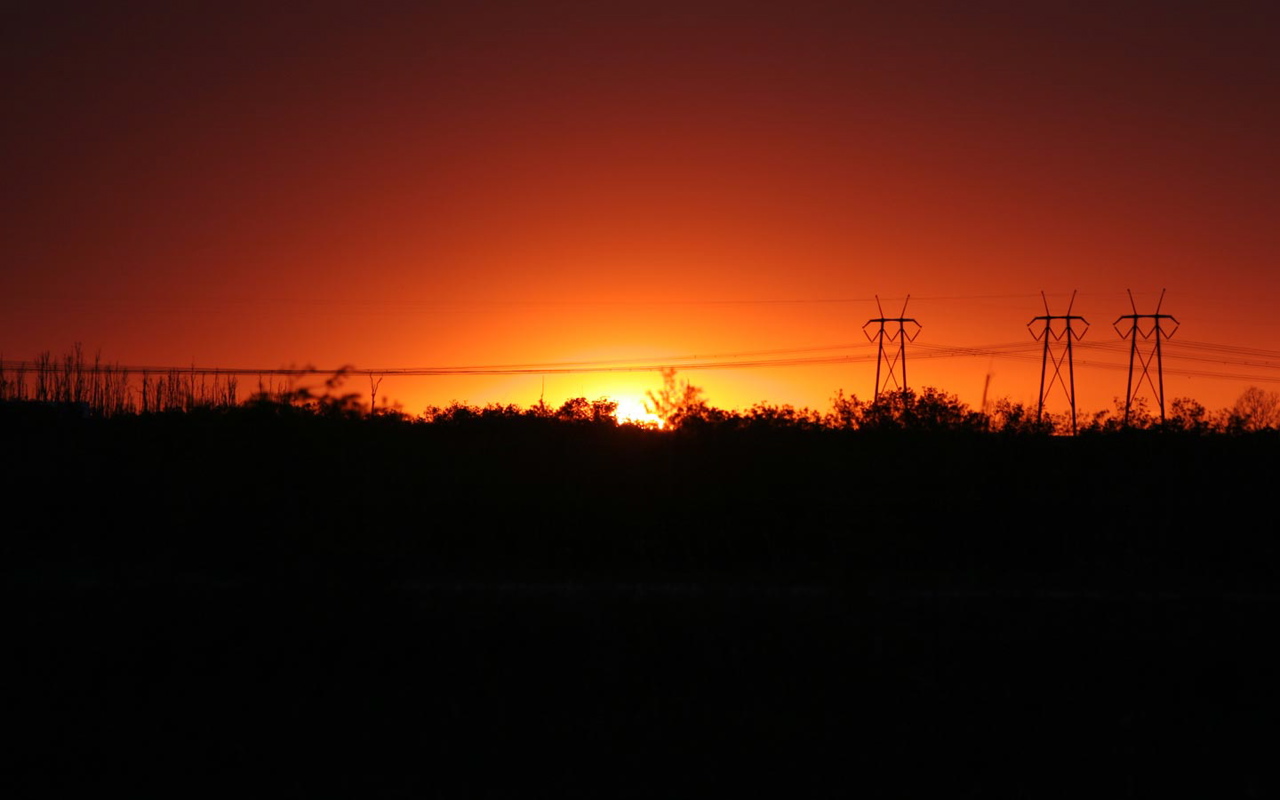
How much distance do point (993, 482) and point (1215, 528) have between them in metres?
5.28

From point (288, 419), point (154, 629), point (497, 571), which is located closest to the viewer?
point (154, 629)

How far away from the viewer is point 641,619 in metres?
20.0

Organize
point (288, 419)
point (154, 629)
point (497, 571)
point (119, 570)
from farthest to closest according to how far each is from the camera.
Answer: point (288, 419)
point (497, 571)
point (119, 570)
point (154, 629)

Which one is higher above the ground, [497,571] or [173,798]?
[497,571]

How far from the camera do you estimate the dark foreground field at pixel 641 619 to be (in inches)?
677

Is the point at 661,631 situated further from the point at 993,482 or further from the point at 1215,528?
the point at 1215,528

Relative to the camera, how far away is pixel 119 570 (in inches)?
880

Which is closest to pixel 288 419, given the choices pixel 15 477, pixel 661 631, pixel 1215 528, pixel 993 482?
pixel 15 477

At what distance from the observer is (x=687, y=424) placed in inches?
1163

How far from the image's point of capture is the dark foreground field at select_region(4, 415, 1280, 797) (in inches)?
677

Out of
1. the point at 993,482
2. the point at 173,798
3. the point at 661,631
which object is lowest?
the point at 173,798

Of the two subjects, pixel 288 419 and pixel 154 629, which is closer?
pixel 154 629

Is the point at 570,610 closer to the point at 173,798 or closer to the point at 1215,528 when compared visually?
the point at 173,798

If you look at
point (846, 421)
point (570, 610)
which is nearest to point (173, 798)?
point (570, 610)
